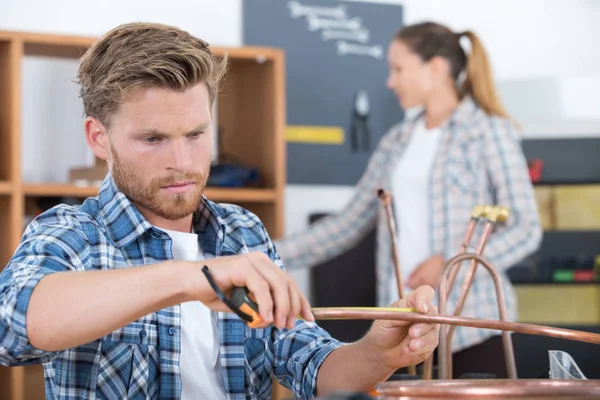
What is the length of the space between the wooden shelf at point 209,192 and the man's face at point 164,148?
1556mm

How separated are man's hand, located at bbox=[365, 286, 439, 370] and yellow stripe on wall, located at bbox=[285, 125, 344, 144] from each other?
231cm

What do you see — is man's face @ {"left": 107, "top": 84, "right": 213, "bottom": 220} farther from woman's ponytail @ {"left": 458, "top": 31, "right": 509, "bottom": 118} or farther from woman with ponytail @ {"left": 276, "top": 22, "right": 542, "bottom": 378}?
woman's ponytail @ {"left": 458, "top": 31, "right": 509, "bottom": 118}

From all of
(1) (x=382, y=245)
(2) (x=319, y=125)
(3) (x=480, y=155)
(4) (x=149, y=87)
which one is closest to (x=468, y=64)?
(3) (x=480, y=155)

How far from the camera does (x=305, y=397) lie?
1368 millimetres

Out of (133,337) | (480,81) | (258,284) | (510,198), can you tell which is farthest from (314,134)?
(258,284)

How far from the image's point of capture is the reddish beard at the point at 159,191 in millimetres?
1335

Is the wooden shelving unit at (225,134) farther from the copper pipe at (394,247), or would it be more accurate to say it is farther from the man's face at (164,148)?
the man's face at (164,148)

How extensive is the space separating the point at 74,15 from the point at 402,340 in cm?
231

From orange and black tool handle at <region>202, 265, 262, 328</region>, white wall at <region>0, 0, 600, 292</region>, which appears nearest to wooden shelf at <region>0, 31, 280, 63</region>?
white wall at <region>0, 0, 600, 292</region>

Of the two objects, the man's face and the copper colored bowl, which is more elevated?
the man's face

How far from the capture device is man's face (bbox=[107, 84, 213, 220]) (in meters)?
1.32

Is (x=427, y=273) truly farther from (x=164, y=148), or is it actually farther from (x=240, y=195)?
(x=164, y=148)

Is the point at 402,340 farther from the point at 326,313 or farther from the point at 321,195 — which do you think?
the point at 321,195

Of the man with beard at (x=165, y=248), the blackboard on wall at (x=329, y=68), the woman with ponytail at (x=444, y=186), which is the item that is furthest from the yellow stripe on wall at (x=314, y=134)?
the man with beard at (x=165, y=248)
